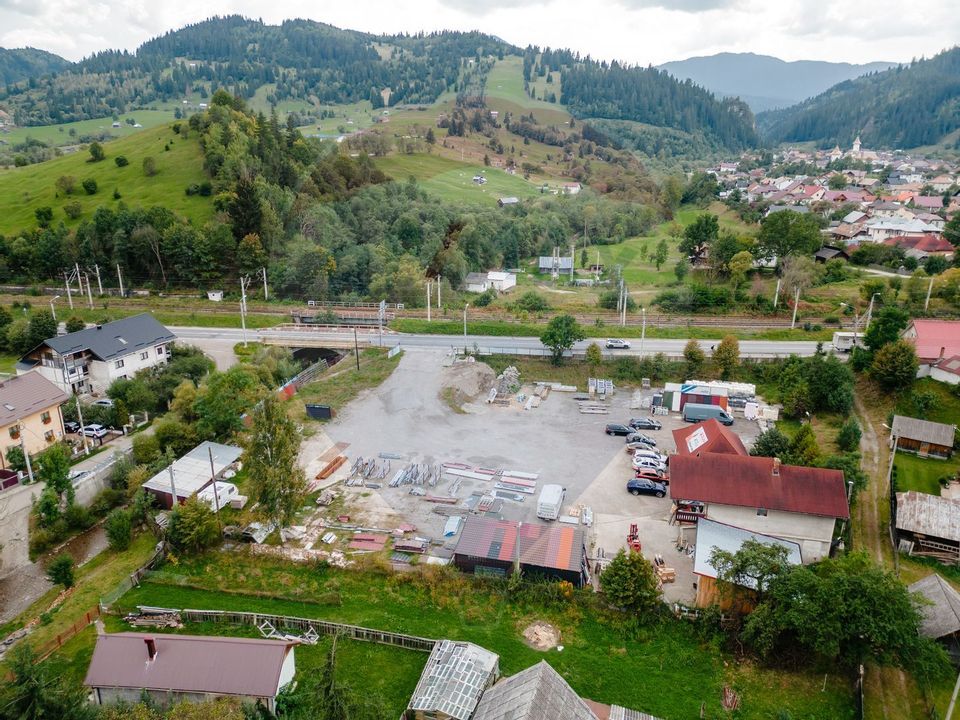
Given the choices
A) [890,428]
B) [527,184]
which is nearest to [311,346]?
[890,428]

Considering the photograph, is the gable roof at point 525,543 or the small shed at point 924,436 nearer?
the gable roof at point 525,543

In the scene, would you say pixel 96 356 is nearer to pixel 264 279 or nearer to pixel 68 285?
pixel 264 279

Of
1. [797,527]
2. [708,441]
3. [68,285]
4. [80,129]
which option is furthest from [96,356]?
[80,129]

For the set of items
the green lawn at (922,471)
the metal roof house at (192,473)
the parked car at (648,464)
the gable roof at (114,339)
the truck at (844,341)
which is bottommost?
the parked car at (648,464)

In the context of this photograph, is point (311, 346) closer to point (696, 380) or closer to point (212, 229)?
point (212, 229)

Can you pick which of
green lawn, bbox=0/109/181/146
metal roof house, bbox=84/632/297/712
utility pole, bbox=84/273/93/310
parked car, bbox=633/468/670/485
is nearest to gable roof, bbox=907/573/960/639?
parked car, bbox=633/468/670/485

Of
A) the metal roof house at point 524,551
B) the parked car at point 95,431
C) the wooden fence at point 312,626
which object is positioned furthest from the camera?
the parked car at point 95,431

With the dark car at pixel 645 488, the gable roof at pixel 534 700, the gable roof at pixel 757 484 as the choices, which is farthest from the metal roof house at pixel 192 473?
the gable roof at pixel 757 484

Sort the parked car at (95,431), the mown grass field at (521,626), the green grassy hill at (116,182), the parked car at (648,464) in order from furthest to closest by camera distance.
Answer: the green grassy hill at (116,182) → the parked car at (95,431) → the parked car at (648,464) → the mown grass field at (521,626)

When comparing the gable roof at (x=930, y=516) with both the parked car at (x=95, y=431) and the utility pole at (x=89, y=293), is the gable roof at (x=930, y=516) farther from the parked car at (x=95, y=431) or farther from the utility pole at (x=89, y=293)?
the utility pole at (x=89, y=293)
